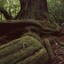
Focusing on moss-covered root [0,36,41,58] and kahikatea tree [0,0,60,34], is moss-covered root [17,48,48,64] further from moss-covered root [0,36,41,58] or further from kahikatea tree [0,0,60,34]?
kahikatea tree [0,0,60,34]

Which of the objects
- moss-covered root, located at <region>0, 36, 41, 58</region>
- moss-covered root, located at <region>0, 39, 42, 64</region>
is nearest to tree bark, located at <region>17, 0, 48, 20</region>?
moss-covered root, located at <region>0, 36, 41, 58</region>

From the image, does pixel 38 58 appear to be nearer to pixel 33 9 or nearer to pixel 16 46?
pixel 16 46

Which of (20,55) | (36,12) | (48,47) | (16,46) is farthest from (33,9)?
(20,55)

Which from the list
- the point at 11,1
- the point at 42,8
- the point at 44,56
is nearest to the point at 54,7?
the point at 11,1

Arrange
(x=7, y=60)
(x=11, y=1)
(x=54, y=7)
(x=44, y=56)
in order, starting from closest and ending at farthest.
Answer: (x=7, y=60)
(x=44, y=56)
(x=54, y=7)
(x=11, y=1)

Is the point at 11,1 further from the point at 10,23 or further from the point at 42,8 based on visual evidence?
the point at 10,23

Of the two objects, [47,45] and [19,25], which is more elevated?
[19,25]

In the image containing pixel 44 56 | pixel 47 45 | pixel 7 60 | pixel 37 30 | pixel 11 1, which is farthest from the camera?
pixel 11 1

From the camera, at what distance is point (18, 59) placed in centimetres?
377

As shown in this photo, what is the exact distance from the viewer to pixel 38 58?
4.00m

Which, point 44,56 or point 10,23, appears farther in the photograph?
point 10,23

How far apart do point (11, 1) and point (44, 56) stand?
9591 mm

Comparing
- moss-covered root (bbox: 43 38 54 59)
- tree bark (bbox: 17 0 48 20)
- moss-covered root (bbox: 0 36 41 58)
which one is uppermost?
tree bark (bbox: 17 0 48 20)

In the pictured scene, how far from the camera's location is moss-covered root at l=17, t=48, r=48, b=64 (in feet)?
12.6
